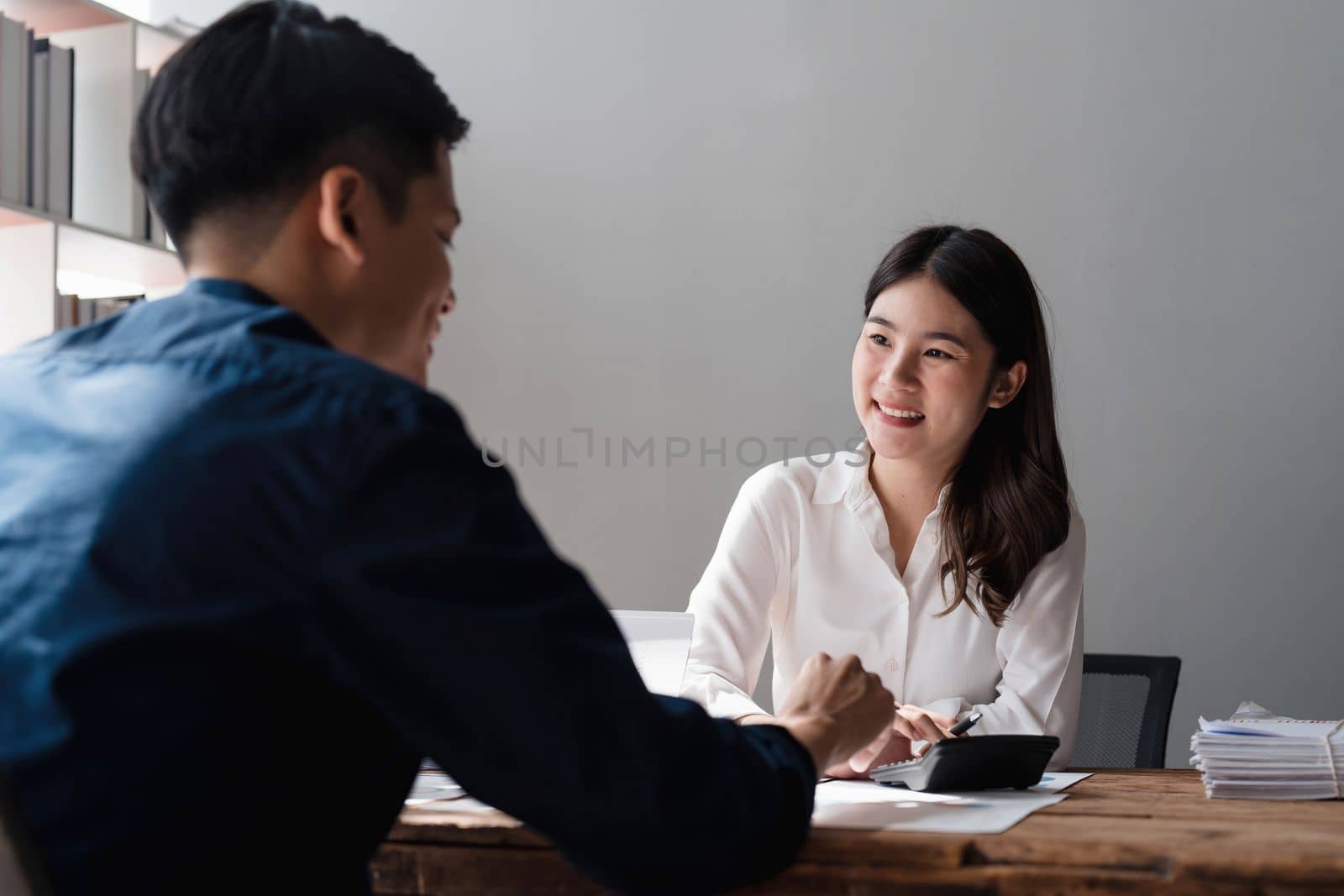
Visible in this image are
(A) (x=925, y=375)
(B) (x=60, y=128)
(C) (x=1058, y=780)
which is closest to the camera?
(C) (x=1058, y=780)

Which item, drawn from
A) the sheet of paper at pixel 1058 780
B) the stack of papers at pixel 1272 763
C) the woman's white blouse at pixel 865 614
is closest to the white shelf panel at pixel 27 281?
the woman's white blouse at pixel 865 614

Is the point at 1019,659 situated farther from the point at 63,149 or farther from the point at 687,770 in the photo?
the point at 63,149

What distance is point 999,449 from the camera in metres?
2.20

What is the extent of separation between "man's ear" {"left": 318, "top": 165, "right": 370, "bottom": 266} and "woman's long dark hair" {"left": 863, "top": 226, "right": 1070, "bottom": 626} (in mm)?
1424

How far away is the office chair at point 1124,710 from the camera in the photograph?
87.1 inches

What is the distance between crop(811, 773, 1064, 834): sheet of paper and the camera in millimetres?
1094

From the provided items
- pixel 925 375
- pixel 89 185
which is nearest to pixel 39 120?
pixel 89 185

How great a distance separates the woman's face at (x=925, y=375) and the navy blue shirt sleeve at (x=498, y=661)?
1.38 meters

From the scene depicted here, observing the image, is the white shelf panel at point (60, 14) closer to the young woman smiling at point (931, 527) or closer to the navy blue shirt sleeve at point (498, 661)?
the young woman smiling at point (931, 527)

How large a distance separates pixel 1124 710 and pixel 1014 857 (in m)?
1.42

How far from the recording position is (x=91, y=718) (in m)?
0.70

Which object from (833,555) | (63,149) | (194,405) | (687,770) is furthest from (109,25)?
(687,770)

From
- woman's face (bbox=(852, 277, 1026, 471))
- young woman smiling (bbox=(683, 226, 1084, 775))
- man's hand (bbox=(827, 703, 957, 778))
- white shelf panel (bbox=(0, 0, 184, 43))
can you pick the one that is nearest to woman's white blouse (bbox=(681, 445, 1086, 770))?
young woman smiling (bbox=(683, 226, 1084, 775))

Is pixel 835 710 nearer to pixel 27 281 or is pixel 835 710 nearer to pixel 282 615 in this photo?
pixel 282 615
